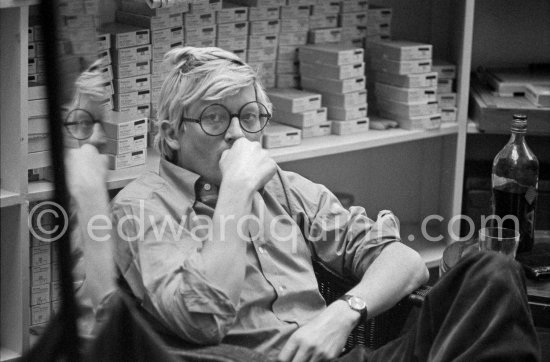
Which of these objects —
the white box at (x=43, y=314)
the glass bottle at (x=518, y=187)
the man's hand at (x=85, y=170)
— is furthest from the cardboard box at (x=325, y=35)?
the man's hand at (x=85, y=170)

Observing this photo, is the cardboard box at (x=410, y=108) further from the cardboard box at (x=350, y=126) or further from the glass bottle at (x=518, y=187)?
the glass bottle at (x=518, y=187)

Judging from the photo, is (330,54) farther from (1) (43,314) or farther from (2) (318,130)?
(1) (43,314)

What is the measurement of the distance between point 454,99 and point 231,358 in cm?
178

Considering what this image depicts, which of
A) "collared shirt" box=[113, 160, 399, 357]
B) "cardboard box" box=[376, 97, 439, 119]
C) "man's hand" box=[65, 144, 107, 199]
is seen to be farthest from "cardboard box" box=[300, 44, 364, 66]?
"man's hand" box=[65, 144, 107, 199]

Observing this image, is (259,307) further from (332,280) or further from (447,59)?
(447,59)

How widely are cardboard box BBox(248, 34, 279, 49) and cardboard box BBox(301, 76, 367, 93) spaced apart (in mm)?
172

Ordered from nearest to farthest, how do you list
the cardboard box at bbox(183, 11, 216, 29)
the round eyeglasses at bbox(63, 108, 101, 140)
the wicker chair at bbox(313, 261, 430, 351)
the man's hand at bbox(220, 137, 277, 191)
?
the round eyeglasses at bbox(63, 108, 101, 140)
the man's hand at bbox(220, 137, 277, 191)
the wicker chair at bbox(313, 261, 430, 351)
the cardboard box at bbox(183, 11, 216, 29)

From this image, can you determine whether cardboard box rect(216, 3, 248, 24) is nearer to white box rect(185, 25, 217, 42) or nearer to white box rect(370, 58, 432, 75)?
white box rect(185, 25, 217, 42)

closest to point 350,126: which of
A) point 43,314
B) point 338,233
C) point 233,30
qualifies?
point 233,30

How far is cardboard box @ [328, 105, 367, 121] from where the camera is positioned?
262cm

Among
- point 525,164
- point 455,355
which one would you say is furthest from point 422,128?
point 455,355

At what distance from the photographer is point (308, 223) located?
1718 mm

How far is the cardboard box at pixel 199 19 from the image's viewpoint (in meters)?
2.27

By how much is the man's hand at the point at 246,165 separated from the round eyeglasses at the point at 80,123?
1163 millimetres
